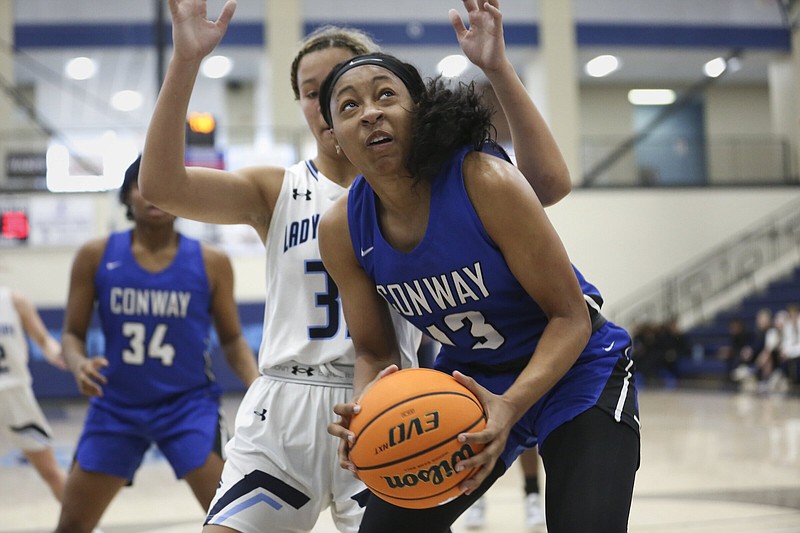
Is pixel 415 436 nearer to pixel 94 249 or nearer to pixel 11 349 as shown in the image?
pixel 94 249

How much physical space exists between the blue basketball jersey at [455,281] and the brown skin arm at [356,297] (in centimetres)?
4

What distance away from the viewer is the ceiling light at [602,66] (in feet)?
72.6

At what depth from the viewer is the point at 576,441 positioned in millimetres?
2451

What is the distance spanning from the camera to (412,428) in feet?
7.50

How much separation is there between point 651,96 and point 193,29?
23404mm

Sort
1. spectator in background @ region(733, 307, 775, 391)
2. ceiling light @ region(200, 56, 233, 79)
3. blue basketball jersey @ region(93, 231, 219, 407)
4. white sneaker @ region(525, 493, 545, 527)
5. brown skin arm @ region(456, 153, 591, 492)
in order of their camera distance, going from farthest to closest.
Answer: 1. ceiling light @ region(200, 56, 233, 79)
2. spectator in background @ region(733, 307, 775, 391)
3. white sneaker @ region(525, 493, 545, 527)
4. blue basketball jersey @ region(93, 231, 219, 407)
5. brown skin arm @ region(456, 153, 591, 492)

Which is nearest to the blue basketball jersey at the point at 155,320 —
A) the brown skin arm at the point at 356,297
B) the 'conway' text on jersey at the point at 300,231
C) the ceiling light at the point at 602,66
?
the 'conway' text on jersey at the point at 300,231

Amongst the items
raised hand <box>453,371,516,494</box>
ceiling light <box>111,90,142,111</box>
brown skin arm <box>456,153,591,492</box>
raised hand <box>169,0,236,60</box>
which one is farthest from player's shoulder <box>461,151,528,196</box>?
ceiling light <box>111,90,142,111</box>

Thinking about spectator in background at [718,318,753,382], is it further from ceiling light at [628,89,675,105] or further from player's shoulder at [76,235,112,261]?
player's shoulder at [76,235,112,261]

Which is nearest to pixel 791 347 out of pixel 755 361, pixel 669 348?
pixel 755 361

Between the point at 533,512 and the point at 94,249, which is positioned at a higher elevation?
the point at 94,249

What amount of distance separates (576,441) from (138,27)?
19.5 m

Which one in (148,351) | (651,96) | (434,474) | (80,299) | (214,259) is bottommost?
(434,474)

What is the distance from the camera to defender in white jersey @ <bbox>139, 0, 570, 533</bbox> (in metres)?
2.59
